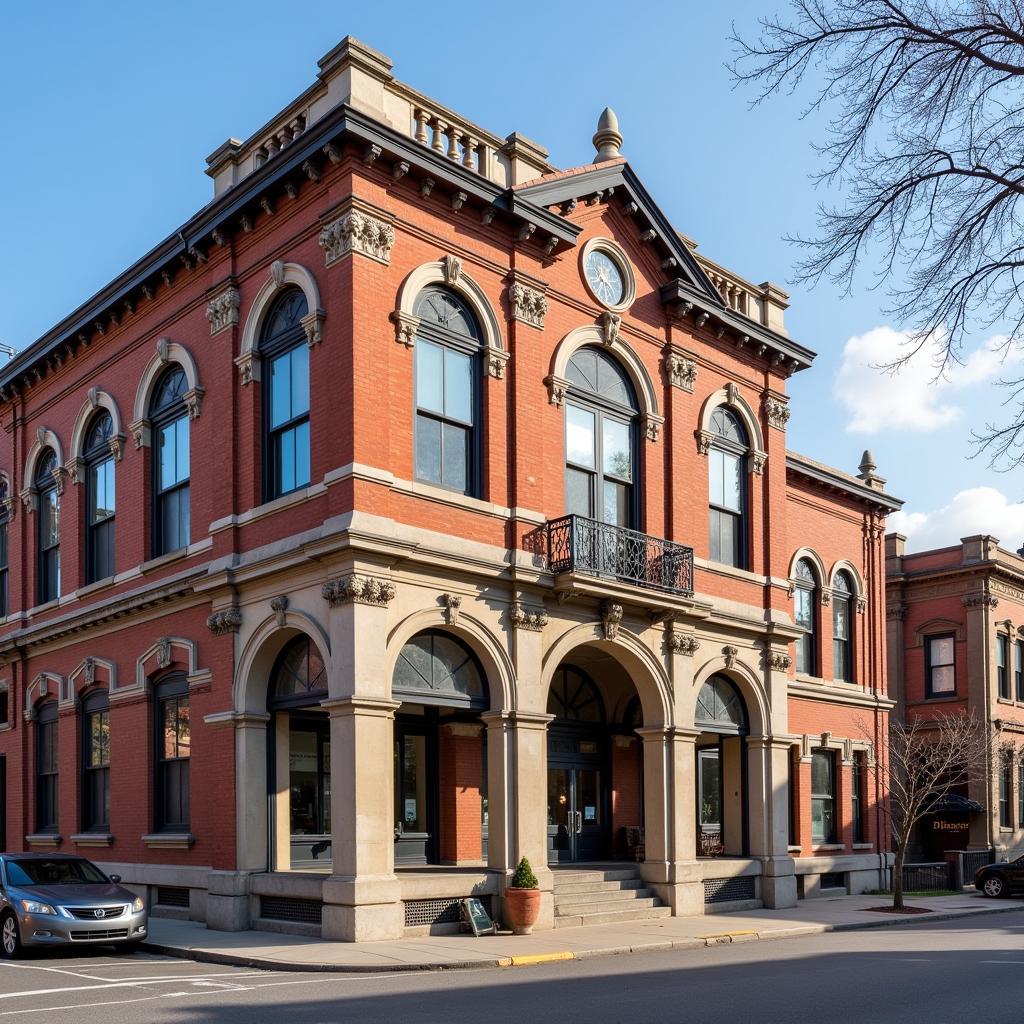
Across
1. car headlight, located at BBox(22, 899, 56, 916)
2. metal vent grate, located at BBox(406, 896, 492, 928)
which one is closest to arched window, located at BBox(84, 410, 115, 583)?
car headlight, located at BBox(22, 899, 56, 916)

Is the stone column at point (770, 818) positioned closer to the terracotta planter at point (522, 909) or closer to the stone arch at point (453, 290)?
the terracotta planter at point (522, 909)

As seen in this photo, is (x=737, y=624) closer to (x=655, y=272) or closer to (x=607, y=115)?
(x=655, y=272)

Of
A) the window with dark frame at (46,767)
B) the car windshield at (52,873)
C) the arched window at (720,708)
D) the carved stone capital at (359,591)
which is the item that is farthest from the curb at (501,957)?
the window with dark frame at (46,767)

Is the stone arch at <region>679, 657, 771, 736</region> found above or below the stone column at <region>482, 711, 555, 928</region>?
above

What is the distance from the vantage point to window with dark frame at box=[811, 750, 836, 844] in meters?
30.1

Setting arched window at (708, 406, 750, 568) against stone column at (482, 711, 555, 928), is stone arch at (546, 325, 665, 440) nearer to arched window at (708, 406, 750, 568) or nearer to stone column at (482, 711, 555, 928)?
arched window at (708, 406, 750, 568)

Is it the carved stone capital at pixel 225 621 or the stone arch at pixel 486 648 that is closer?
the stone arch at pixel 486 648

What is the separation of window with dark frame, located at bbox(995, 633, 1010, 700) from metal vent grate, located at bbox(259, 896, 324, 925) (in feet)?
96.4

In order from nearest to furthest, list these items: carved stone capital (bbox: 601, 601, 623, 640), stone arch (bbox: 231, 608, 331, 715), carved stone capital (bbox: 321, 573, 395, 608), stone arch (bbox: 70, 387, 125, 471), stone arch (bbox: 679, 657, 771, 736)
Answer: carved stone capital (bbox: 321, 573, 395, 608), stone arch (bbox: 231, 608, 331, 715), carved stone capital (bbox: 601, 601, 623, 640), stone arch (bbox: 70, 387, 125, 471), stone arch (bbox: 679, 657, 771, 736)

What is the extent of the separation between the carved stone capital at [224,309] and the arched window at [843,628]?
18.1 meters

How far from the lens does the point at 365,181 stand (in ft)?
61.4

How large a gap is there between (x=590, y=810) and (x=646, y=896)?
344 cm

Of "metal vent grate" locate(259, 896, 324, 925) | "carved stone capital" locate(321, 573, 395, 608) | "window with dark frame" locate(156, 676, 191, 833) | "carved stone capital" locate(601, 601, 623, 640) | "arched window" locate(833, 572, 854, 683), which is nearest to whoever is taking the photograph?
"carved stone capital" locate(321, 573, 395, 608)

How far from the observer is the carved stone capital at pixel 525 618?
20.1 m
